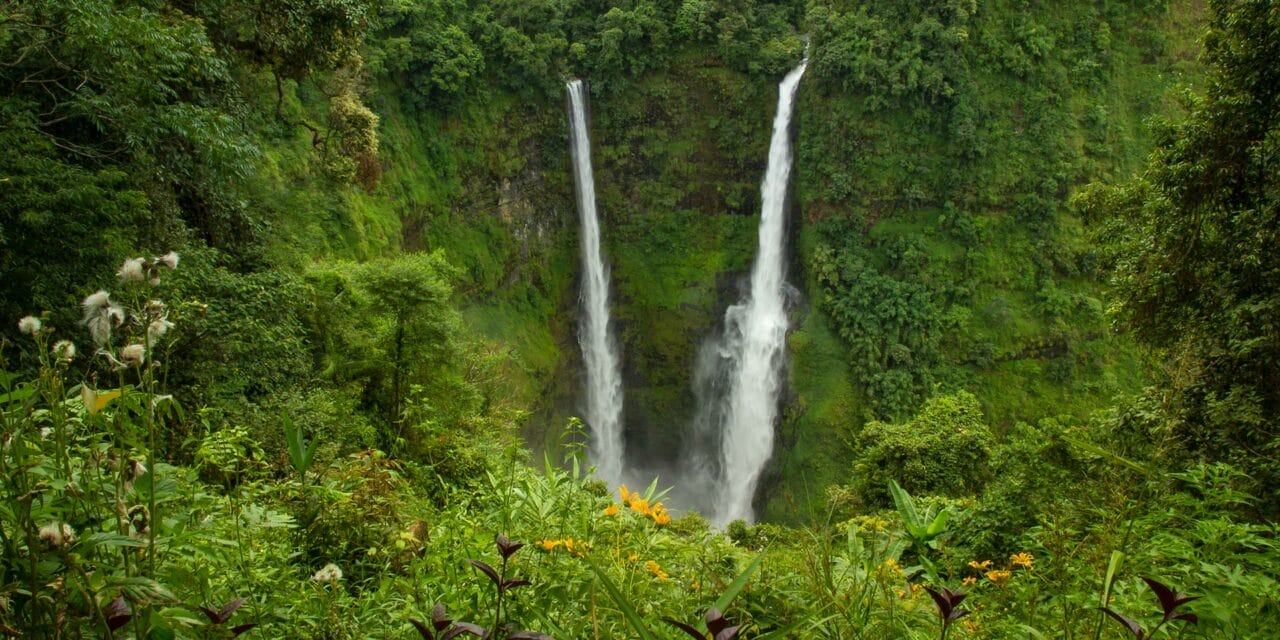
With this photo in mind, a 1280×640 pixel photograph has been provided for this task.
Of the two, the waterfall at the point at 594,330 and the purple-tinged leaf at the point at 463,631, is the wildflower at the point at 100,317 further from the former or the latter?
the waterfall at the point at 594,330

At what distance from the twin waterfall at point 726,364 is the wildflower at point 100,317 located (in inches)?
877

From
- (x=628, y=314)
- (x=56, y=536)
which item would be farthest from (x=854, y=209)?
(x=56, y=536)

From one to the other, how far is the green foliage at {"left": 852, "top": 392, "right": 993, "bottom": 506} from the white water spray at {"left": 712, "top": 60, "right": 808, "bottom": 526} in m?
10.9

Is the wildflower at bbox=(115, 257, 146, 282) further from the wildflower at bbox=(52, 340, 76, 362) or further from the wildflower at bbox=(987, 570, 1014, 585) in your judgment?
the wildflower at bbox=(987, 570, 1014, 585)

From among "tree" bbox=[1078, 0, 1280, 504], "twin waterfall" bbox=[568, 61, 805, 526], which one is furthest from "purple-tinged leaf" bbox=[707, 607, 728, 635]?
"twin waterfall" bbox=[568, 61, 805, 526]

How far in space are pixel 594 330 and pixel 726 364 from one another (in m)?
4.72

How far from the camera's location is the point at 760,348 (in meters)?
24.1

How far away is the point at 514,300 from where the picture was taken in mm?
23656

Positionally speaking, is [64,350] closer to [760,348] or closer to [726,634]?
[726,634]

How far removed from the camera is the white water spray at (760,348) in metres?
23.3

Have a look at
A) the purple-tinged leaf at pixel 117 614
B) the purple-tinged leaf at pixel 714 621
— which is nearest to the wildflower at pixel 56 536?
the purple-tinged leaf at pixel 117 614

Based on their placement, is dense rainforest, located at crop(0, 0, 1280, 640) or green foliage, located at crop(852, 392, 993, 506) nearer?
dense rainforest, located at crop(0, 0, 1280, 640)

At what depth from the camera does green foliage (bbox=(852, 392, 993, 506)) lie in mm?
11539

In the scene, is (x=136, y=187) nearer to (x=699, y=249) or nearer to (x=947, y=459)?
(x=947, y=459)
